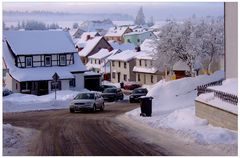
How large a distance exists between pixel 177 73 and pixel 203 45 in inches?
144

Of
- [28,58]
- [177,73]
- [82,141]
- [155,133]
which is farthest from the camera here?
[177,73]

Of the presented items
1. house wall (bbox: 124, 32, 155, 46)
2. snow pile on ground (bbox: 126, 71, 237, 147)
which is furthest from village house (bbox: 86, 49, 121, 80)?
snow pile on ground (bbox: 126, 71, 237, 147)

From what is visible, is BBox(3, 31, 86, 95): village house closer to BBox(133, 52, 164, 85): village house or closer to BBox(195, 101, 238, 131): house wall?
BBox(133, 52, 164, 85): village house

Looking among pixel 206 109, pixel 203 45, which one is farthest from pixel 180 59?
pixel 206 109

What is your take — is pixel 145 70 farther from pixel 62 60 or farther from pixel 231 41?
pixel 231 41

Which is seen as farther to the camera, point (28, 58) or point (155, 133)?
point (28, 58)

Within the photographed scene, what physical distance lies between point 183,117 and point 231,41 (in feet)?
15.0

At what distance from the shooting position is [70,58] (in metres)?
41.2

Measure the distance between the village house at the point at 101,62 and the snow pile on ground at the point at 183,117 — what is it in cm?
3248

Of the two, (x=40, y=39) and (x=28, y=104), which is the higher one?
(x=40, y=39)

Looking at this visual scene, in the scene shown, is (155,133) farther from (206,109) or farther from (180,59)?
(180,59)

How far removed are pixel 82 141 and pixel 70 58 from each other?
29.3 metres

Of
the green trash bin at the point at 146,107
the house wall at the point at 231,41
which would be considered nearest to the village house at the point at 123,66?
the house wall at the point at 231,41

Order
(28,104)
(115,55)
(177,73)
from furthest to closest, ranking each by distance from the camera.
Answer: (115,55), (177,73), (28,104)
